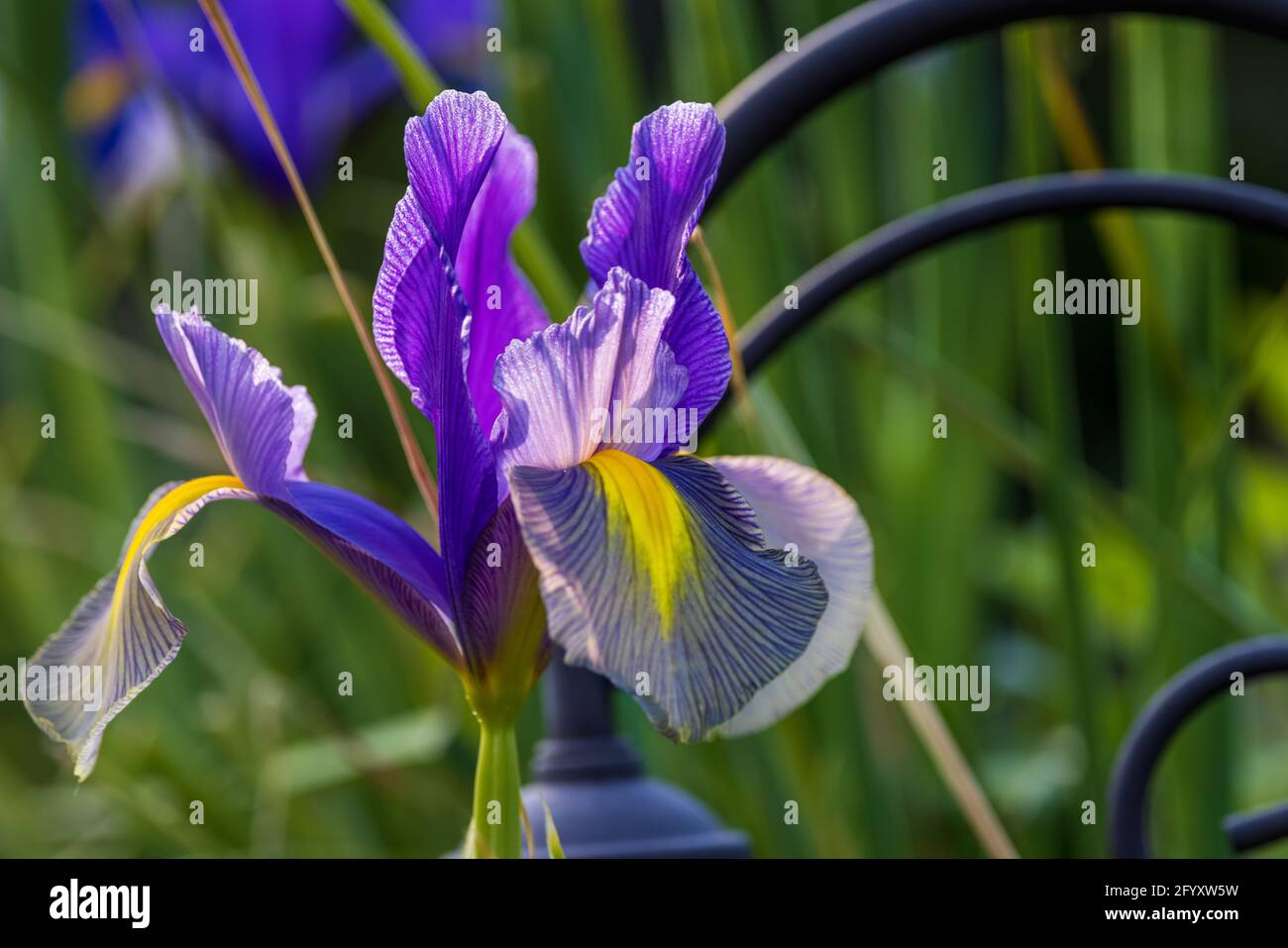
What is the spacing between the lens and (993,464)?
41.6 inches

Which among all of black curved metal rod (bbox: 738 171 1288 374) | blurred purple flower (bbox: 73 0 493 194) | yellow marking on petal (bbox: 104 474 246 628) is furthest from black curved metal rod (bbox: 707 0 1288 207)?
blurred purple flower (bbox: 73 0 493 194)

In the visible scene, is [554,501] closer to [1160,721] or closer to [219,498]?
[219,498]

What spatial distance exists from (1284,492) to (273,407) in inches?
46.7

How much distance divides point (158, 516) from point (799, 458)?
36cm

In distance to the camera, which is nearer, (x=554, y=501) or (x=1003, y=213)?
(x=554, y=501)

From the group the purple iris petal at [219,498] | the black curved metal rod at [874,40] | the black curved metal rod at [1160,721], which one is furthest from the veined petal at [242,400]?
the black curved metal rod at [1160,721]

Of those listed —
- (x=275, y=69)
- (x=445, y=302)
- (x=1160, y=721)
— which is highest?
(x=275, y=69)

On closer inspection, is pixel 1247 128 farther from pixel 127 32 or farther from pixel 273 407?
pixel 273 407

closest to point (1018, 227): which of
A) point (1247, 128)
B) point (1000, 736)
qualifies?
point (1000, 736)

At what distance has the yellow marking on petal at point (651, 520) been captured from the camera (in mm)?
242

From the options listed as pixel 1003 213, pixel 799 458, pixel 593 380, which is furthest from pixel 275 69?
pixel 593 380

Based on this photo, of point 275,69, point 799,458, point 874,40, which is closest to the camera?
point 874,40

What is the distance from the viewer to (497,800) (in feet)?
0.90

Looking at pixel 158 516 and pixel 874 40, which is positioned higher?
pixel 874 40
